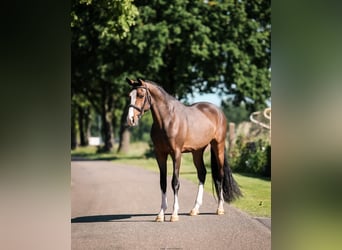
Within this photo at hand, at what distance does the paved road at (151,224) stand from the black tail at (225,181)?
100mm

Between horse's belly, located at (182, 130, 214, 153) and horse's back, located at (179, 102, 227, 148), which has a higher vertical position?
horse's back, located at (179, 102, 227, 148)

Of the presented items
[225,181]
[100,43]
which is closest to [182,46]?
[100,43]

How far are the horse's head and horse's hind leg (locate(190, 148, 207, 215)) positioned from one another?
66 cm

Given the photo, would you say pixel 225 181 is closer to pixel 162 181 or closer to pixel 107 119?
pixel 162 181

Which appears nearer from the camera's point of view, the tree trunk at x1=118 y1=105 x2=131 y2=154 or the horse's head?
the horse's head

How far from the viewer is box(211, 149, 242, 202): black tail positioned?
5.51 meters

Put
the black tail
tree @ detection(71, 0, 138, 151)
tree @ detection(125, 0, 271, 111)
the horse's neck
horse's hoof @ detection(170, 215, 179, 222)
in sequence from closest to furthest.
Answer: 1. the horse's neck
2. horse's hoof @ detection(170, 215, 179, 222)
3. the black tail
4. tree @ detection(71, 0, 138, 151)
5. tree @ detection(125, 0, 271, 111)

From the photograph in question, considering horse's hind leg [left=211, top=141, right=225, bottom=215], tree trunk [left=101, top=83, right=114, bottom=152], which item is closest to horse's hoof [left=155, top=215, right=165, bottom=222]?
horse's hind leg [left=211, top=141, right=225, bottom=215]

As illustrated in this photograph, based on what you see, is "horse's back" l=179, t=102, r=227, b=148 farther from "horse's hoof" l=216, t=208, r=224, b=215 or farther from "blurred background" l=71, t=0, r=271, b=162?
"horse's hoof" l=216, t=208, r=224, b=215

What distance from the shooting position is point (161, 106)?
533 centimetres

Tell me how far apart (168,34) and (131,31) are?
16.4 inches
